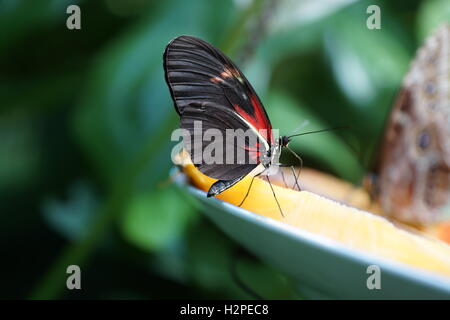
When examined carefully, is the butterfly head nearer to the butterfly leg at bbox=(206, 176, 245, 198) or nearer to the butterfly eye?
the butterfly leg at bbox=(206, 176, 245, 198)

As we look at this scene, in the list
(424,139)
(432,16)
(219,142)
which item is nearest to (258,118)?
(219,142)

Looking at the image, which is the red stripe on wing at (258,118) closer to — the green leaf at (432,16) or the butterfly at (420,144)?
the butterfly at (420,144)

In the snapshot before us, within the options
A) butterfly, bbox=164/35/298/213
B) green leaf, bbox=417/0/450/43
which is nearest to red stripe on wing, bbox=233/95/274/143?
butterfly, bbox=164/35/298/213

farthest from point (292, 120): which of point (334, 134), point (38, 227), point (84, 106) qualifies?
point (38, 227)

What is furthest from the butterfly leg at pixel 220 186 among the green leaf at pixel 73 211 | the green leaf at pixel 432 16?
the green leaf at pixel 432 16

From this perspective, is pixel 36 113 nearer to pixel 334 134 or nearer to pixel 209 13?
pixel 209 13

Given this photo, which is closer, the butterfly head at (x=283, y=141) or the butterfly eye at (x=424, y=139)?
the butterfly head at (x=283, y=141)

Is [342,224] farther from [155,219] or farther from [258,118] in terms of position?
[155,219]
